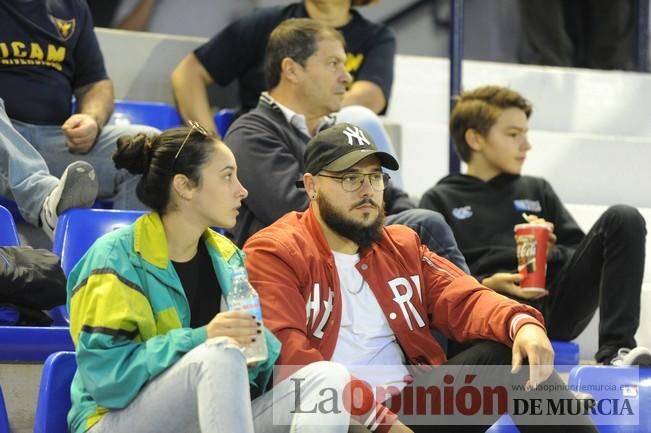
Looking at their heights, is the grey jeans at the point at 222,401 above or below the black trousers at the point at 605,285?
above

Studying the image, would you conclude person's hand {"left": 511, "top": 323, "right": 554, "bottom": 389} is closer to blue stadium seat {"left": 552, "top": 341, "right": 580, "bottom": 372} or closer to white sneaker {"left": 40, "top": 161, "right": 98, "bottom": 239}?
blue stadium seat {"left": 552, "top": 341, "right": 580, "bottom": 372}

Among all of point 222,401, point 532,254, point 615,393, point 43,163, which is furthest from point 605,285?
point 43,163

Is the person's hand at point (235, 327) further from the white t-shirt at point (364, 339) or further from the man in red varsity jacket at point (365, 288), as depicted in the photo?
the white t-shirt at point (364, 339)

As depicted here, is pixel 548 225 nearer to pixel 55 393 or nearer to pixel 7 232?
pixel 7 232

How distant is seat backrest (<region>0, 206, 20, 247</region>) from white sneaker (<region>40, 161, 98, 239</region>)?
0.15m

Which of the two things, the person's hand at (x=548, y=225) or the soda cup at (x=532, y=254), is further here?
the person's hand at (x=548, y=225)

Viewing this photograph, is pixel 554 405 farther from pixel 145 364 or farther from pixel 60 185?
pixel 60 185

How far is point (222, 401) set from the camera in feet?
7.11

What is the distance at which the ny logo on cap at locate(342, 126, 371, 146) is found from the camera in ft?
9.10

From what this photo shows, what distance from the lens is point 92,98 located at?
12.6 ft

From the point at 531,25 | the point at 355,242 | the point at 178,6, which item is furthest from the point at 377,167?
the point at 531,25

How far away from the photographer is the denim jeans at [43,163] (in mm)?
3359

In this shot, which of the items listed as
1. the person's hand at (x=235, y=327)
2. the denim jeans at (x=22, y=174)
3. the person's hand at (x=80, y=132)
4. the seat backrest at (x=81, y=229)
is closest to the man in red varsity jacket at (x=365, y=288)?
the person's hand at (x=235, y=327)

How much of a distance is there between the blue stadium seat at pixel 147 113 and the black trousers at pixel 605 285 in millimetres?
1384
